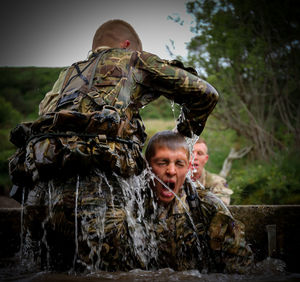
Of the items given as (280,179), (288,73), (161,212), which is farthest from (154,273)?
(288,73)

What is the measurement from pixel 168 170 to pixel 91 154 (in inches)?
37.7

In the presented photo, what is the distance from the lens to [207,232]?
3111 millimetres

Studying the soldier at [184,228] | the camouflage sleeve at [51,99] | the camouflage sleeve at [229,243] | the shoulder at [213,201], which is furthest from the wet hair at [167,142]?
the camouflage sleeve at [51,99]

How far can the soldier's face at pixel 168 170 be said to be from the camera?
3.04 m

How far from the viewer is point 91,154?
2287 millimetres

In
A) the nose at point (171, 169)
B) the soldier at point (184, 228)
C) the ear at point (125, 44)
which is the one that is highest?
the ear at point (125, 44)

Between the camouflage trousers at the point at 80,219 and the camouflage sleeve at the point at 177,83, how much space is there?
33.7 inches

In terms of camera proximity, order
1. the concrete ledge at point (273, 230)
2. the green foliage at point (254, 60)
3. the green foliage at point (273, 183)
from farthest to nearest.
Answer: the green foliage at point (254, 60), the green foliage at point (273, 183), the concrete ledge at point (273, 230)

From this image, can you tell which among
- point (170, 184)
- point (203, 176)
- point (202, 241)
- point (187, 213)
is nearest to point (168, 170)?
point (170, 184)

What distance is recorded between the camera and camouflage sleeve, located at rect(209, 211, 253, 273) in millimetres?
3004

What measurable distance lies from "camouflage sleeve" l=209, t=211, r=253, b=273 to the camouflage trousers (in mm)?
974

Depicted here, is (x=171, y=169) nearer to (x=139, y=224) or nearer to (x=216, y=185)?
(x=139, y=224)

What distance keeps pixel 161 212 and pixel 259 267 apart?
1.08m

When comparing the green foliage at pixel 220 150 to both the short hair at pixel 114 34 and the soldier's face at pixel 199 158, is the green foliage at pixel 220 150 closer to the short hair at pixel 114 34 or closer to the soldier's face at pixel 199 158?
the soldier's face at pixel 199 158
